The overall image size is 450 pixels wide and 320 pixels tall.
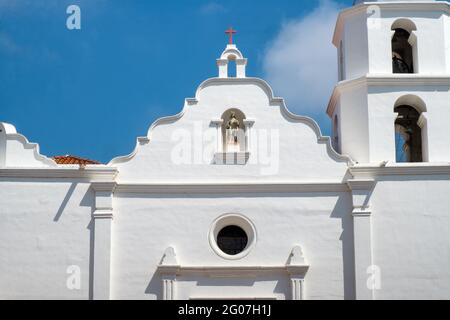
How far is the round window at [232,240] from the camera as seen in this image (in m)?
26.0

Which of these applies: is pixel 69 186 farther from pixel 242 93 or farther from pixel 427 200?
pixel 427 200

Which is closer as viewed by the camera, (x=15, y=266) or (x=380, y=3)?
(x=15, y=266)

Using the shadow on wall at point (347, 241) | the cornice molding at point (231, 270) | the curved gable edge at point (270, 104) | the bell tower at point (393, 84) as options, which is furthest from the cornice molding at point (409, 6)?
the cornice molding at point (231, 270)

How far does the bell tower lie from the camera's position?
2659cm

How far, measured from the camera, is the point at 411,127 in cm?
2759

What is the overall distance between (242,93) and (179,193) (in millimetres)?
3153

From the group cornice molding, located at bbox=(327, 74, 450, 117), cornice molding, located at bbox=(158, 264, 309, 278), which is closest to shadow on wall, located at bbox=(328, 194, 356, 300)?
cornice molding, located at bbox=(158, 264, 309, 278)

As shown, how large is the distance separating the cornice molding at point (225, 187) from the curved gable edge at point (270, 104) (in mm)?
722

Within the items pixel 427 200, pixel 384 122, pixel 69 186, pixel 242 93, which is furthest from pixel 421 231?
pixel 69 186

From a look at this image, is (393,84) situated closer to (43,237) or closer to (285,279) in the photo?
(285,279)

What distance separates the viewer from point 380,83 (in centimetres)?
2689

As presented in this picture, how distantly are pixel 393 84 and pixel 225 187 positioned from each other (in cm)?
528

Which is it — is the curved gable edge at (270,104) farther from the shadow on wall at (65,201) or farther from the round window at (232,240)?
the round window at (232,240)

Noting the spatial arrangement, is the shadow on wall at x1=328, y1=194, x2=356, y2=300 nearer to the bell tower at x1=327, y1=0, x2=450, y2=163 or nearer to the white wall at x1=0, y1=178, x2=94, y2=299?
the bell tower at x1=327, y1=0, x2=450, y2=163
